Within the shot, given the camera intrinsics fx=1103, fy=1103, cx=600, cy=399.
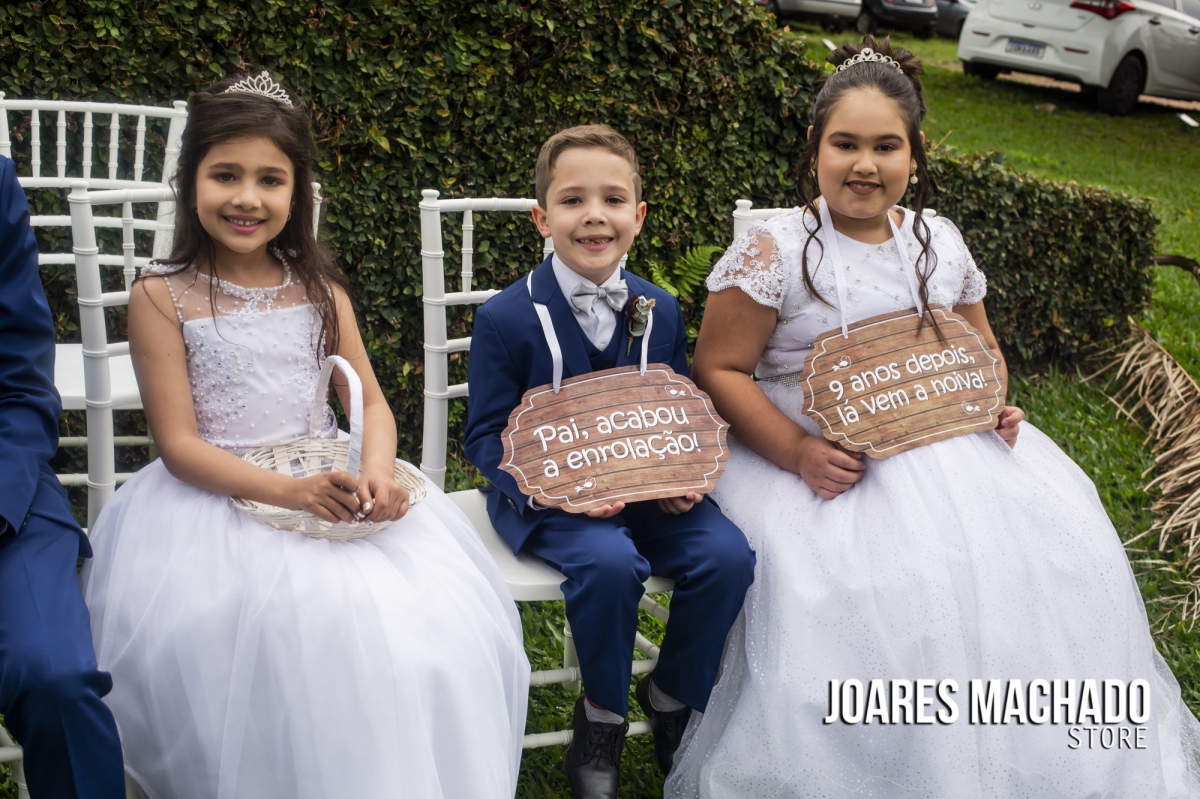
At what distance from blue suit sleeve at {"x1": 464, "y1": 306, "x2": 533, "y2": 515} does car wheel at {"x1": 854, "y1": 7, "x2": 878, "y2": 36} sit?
12.7m

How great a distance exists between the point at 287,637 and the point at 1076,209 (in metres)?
4.42

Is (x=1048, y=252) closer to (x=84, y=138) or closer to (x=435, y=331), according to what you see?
(x=435, y=331)

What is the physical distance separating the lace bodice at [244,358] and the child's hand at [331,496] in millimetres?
322

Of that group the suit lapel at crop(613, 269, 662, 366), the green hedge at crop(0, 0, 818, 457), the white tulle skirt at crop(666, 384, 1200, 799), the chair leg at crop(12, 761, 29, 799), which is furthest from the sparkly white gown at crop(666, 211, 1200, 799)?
the green hedge at crop(0, 0, 818, 457)

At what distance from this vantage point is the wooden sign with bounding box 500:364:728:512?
2.24 meters

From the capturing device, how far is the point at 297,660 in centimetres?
185

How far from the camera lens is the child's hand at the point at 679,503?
2316mm

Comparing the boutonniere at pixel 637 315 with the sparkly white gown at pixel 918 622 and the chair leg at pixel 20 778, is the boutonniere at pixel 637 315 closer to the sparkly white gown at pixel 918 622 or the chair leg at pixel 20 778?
the sparkly white gown at pixel 918 622

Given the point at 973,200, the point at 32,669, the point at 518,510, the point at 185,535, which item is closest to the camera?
the point at 32,669

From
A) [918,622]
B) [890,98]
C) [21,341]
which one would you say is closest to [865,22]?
[890,98]

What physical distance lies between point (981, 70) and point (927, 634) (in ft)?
38.0

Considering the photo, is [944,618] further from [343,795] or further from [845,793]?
[343,795]

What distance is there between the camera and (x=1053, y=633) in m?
2.27

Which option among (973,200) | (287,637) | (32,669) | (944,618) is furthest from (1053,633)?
(973,200)
